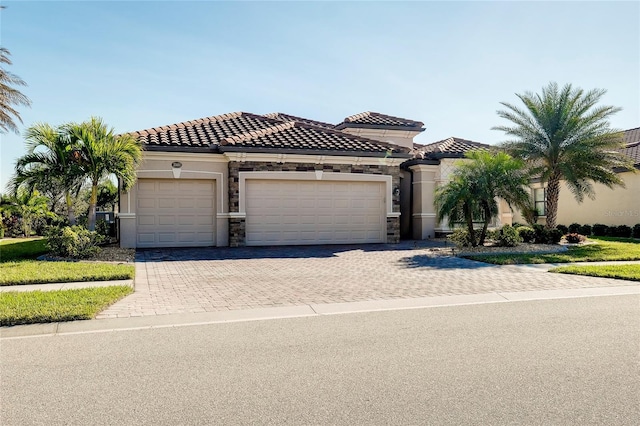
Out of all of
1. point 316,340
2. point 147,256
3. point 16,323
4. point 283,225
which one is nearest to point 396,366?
point 316,340

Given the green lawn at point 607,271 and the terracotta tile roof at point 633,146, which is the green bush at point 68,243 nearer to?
the green lawn at point 607,271

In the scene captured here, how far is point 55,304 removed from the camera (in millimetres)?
7324

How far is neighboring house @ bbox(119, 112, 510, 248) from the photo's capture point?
16797 millimetres

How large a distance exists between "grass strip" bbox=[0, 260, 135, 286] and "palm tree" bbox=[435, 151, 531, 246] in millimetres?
10300

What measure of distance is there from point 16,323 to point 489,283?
8418 millimetres

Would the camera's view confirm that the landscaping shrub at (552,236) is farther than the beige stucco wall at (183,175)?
Yes

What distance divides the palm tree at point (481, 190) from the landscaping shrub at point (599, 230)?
11.0 m

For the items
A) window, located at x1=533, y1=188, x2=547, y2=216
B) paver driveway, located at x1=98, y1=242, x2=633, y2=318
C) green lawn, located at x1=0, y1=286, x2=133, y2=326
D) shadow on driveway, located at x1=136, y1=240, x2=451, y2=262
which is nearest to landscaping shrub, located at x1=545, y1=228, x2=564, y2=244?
shadow on driveway, located at x1=136, y1=240, x2=451, y2=262

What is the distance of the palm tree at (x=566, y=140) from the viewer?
1861cm

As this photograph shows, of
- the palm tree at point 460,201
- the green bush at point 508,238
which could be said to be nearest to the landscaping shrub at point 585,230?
the green bush at point 508,238

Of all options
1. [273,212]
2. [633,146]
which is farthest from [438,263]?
[633,146]

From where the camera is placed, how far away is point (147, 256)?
47.4ft

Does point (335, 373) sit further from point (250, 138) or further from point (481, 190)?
point (250, 138)

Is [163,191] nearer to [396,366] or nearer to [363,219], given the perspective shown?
[363,219]
